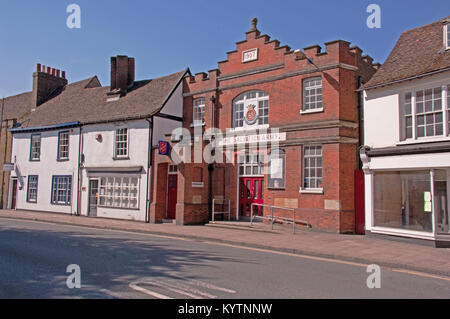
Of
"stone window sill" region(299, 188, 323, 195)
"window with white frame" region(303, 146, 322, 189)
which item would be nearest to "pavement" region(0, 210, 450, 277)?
"stone window sill" region(299, 188, 323, 195)

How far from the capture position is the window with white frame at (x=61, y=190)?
23.5m

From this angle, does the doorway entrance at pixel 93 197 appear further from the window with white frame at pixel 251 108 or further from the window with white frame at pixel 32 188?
the window with white frame at pixel 251 108

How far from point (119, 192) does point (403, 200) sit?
14.8 metres

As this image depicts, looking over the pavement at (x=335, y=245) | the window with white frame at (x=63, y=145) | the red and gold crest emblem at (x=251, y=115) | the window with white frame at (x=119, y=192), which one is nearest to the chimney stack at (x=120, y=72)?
the window with white frame at (x=63, y=145)

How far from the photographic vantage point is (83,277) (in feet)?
23.4

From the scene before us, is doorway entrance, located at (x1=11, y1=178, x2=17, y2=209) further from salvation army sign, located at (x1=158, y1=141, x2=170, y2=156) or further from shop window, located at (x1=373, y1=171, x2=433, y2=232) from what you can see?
shop window, located at (x1=373, y1=171, x2=433, y2=232)

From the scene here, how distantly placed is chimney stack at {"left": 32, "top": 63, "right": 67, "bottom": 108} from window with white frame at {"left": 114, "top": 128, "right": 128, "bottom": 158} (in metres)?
11.2

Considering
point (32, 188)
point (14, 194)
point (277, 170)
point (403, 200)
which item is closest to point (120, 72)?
point (32, 188)

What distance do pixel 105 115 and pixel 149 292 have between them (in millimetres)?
18100

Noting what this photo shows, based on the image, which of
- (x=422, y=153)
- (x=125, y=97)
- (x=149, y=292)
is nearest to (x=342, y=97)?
(x=422, y=153)

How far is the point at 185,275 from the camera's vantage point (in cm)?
744

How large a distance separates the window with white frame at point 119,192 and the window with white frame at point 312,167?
370 inches

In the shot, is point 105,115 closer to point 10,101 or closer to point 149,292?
point 10,101

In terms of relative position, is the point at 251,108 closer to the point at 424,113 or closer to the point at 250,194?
the point at 250,194
